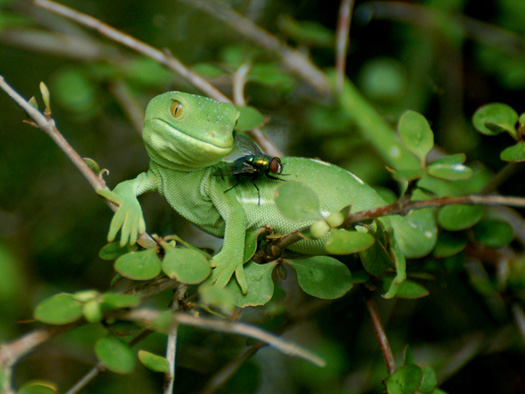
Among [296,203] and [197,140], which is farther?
[197,140]

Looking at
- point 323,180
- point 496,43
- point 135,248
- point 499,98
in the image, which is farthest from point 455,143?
point 135,248

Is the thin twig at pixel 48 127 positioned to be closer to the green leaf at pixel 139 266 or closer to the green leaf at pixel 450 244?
the green leaf at pixel 139 266

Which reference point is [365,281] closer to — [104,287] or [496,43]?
[104,287]

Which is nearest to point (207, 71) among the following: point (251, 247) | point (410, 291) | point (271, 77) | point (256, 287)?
point (271, 77)

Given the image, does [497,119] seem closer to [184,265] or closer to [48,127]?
[184,265]

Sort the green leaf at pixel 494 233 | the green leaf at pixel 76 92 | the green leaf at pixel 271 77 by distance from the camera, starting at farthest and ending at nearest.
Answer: the green leaf at pixel 76 92 < the green leaf at pixel 271 77 < the green leaf at pixel 494 233

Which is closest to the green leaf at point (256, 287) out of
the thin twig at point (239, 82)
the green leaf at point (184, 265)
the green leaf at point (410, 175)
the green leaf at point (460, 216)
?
the green leaf at point (184, 265)

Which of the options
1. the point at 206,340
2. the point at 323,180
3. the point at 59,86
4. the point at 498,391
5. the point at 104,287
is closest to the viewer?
the point at 323,180
